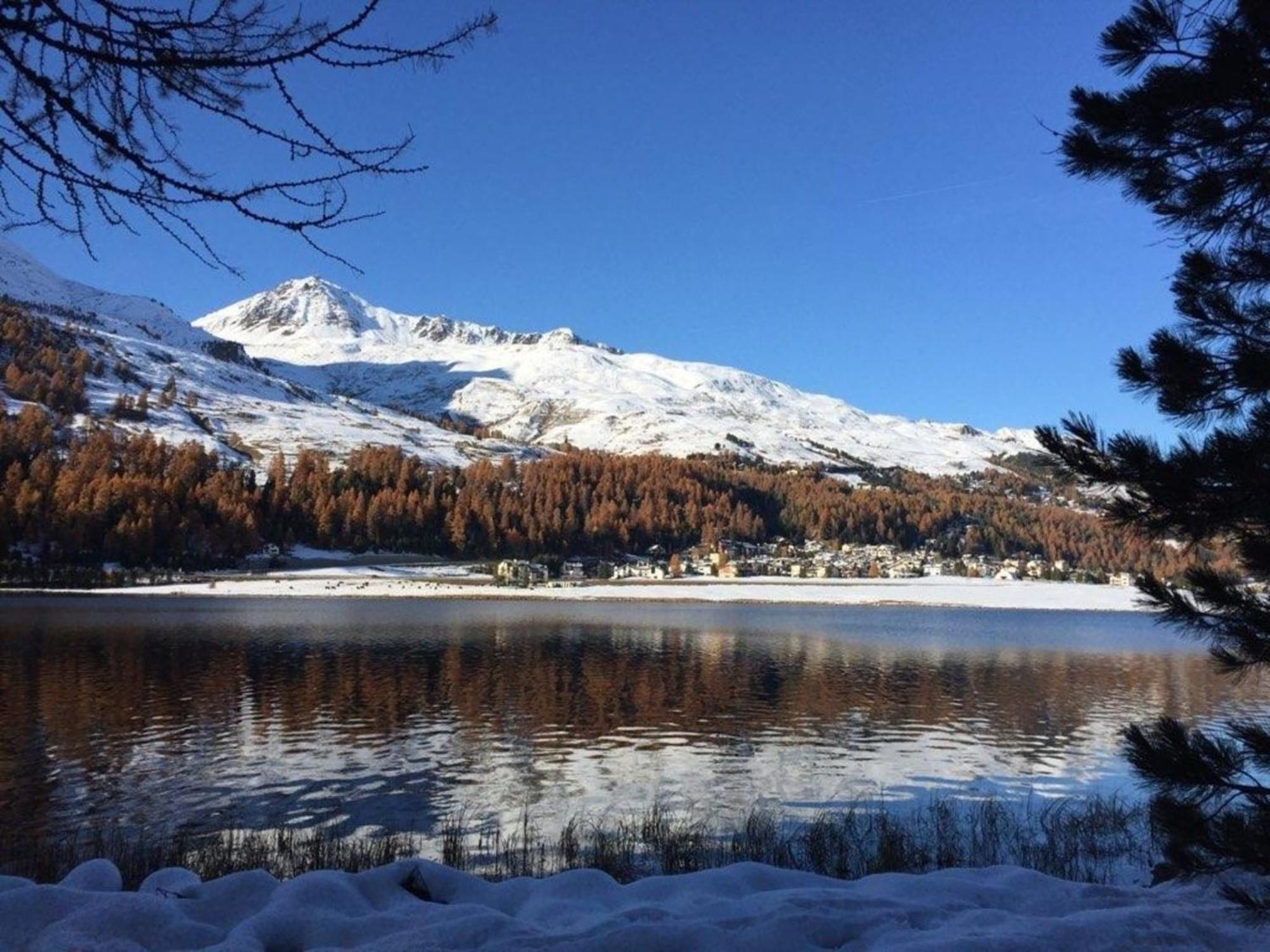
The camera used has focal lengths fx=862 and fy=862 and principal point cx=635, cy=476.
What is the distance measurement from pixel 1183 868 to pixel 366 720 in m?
24.2

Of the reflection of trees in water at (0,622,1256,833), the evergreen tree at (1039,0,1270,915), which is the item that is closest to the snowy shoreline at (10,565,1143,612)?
the reflection of trees in water at (0,622,1256,833)

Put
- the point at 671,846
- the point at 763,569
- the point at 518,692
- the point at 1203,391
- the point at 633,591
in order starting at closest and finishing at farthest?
1. the point at 1203,391
2. the point at 671,846
3. the point at 518,692
4. the point at 633,591
5. the point at 763,569

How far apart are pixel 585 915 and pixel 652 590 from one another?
411 ft

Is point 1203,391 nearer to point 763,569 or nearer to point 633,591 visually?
point 633,591

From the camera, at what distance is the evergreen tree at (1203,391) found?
5023mm

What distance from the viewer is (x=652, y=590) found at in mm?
130750

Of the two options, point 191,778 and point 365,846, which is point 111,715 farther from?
point 365,846

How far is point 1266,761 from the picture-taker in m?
5.06

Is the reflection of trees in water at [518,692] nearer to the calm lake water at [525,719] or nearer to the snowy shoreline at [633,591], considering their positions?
the calm lake water at [525,719]

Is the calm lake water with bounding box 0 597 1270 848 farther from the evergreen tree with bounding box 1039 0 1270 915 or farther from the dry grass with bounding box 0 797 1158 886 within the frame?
the evergreen tree with bounding box 1039 0 1270 915

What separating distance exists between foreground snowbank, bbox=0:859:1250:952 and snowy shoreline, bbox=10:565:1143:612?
9985 cm

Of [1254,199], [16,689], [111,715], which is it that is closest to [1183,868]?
[1254,199]

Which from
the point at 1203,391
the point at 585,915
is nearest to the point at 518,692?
the point at 585,915

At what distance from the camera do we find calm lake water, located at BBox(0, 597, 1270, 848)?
58.0 ft
